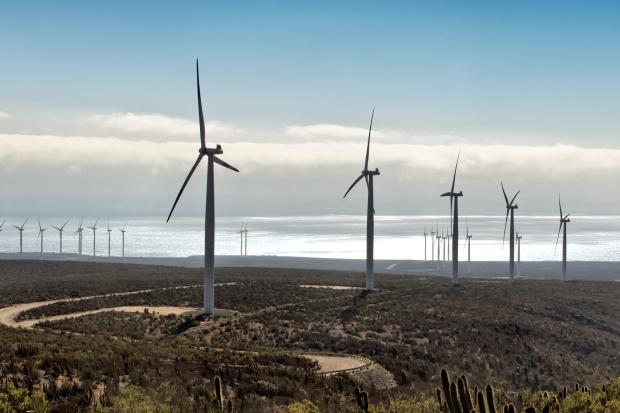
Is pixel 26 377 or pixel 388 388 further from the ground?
pixel 26 377

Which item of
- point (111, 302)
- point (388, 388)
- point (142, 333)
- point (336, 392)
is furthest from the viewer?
point (111, 302)

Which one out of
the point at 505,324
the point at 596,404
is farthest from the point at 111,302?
the point at 596,404

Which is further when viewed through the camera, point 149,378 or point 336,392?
point 336,392

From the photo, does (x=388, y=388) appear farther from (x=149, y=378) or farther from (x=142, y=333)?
(x=142, y=333)

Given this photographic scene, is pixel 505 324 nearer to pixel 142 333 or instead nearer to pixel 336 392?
pixel 142 333

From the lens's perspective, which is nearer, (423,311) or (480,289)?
(423,311)

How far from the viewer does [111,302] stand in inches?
2702

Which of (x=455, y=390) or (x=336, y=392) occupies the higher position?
(x=455, y=390)

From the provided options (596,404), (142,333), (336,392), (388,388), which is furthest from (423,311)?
(596,404)

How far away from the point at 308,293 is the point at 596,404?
54.6 meters

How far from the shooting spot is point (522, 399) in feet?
99.9

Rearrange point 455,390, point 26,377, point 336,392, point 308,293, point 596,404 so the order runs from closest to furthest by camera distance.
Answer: point 455,390 → point 596,404 → point 26,377 → point 336,392 → point 308,293

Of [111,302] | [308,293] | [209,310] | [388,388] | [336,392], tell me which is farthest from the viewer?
[308,293]

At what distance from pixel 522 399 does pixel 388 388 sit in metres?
6.64
